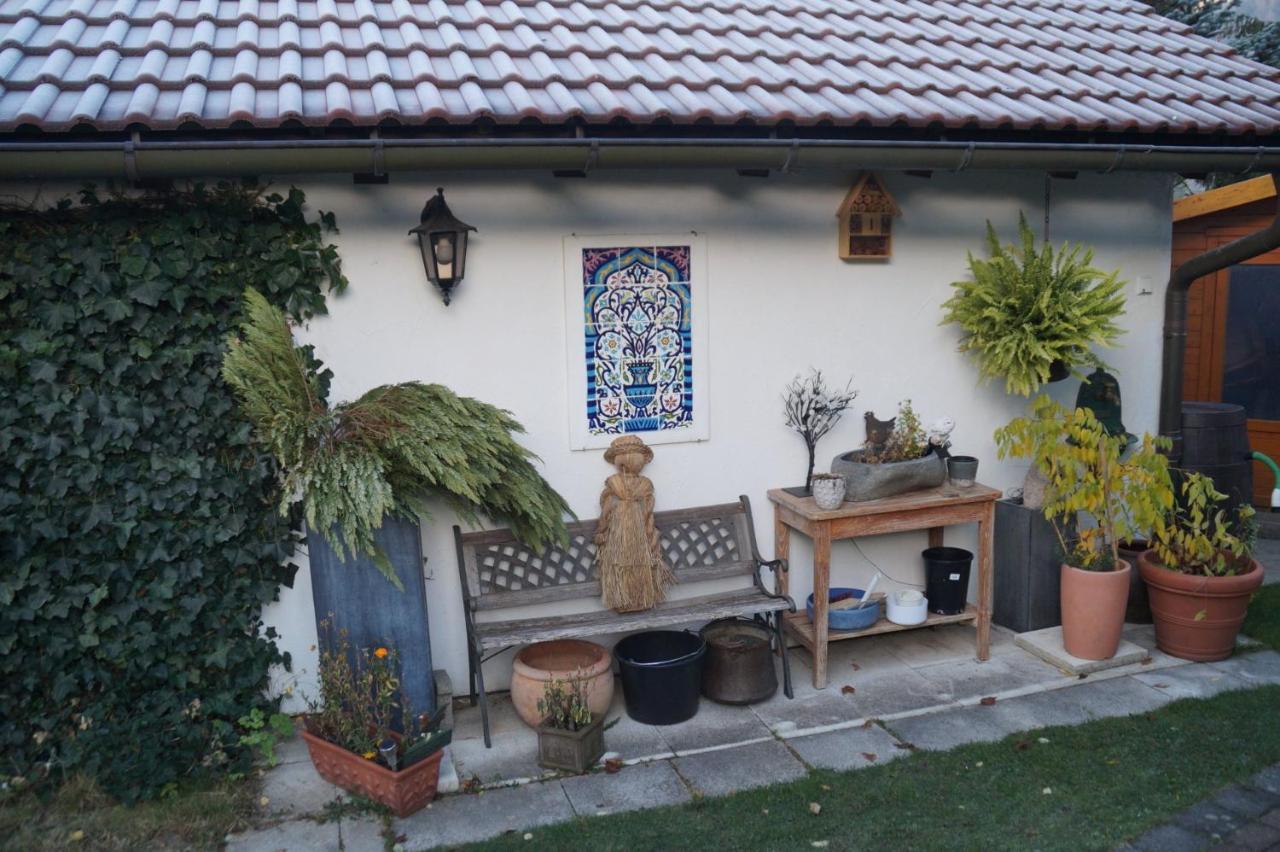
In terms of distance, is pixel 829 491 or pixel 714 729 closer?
pixel 714 729

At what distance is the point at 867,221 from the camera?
5383 mm

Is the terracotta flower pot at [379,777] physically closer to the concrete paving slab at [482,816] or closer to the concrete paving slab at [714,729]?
the concrete paving slab at [482,816]

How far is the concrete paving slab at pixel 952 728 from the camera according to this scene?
4.48m

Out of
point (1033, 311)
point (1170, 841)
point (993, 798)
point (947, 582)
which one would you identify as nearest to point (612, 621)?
point (993, 798)

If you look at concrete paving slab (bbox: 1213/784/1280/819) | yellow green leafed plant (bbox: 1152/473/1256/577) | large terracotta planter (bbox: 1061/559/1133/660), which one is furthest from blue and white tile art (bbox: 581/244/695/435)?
concrete paving slab (bbox: 1213/784/1280/819)

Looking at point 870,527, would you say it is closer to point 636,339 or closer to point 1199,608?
point 636,339

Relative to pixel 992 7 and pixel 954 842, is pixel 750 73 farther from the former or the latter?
pixel 954 842

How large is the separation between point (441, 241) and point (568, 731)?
2271 millimetres

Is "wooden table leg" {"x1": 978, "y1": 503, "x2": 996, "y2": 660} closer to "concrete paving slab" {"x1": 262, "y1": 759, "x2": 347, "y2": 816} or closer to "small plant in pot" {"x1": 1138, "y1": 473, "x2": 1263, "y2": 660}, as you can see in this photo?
"small plant in pot" {"x1": 1138, "y1": 473, "x2": 1263, "y2": 660}

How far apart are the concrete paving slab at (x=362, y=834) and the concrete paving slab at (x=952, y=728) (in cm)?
234

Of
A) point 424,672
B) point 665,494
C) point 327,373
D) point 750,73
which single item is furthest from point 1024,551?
point 327,373

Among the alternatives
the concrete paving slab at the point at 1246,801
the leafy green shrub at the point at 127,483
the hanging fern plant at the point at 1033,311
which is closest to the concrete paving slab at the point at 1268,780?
the concrete paving slab at the point at 1246,801

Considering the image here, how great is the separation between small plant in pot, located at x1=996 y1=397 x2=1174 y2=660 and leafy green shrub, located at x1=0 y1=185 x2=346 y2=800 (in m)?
3.91

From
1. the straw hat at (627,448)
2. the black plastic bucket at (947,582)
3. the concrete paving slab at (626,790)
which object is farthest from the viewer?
the black plastic bucket at (947,582)
